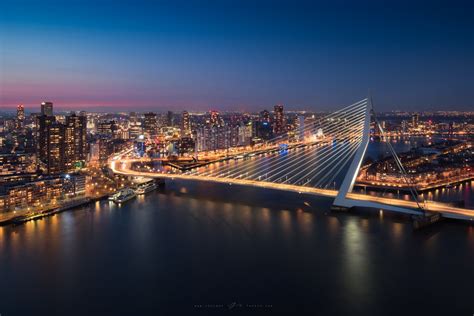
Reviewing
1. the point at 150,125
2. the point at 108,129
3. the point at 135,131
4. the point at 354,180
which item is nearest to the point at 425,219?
the point at 354,180

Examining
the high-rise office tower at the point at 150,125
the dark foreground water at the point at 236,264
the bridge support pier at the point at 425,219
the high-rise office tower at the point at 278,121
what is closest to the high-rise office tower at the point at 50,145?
the dark foreground water at the point at 236,264

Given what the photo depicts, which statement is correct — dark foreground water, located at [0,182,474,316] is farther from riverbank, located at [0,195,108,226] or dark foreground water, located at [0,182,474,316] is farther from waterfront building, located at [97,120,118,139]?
waterfront building, located at [97,120,118,139]

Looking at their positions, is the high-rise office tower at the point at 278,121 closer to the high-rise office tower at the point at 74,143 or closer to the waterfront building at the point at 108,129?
the waterfront building at the point at 108,129

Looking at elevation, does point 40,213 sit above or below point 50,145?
below

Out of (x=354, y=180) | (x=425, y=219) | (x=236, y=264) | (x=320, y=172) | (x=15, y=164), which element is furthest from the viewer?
(x=15, y=164)

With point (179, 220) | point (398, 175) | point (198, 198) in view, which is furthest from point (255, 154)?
point (179, 220)

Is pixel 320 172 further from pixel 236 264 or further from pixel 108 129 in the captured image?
pixel 108 129
